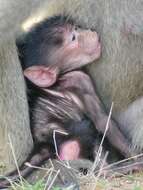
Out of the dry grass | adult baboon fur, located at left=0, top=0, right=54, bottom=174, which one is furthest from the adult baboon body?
the dry grass

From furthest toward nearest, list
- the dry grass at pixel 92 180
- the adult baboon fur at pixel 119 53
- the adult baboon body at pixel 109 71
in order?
the adult baboon fur at pixel 119 53, the adult baboon body at pixel 109 71, the dry grass at pixel 92 180

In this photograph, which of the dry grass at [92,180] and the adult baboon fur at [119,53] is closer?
the dry grass at [92,180]

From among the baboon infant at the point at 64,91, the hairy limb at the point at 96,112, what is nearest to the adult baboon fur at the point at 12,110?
the baboon infant at the point at 64,91

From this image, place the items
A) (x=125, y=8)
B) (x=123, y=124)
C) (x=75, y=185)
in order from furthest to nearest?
(x=123, y=124) < (x=125, y=8) < (x=75, y=185)

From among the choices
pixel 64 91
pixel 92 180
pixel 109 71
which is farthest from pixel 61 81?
pixel 92 180

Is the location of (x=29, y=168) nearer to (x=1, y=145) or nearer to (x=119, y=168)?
(x=1, y=145)

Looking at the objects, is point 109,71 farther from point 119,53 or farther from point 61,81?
point 61,81

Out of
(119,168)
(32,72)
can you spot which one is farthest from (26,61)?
(119,168)

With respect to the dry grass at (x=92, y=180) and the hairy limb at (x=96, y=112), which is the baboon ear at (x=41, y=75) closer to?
the hairy limb at (x=96, y=112)
